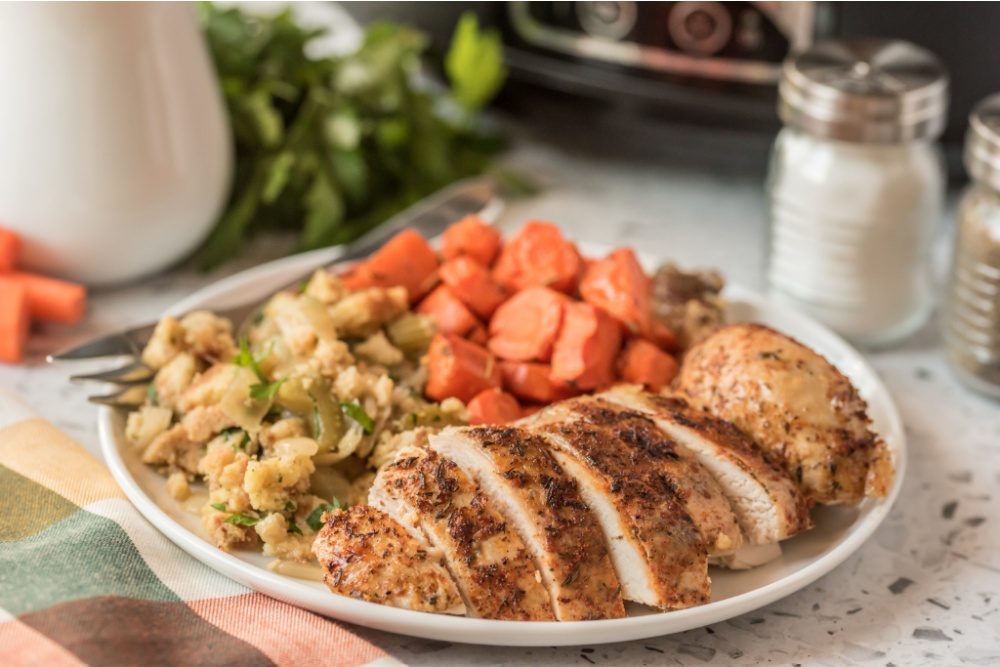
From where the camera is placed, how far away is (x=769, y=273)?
257 cm

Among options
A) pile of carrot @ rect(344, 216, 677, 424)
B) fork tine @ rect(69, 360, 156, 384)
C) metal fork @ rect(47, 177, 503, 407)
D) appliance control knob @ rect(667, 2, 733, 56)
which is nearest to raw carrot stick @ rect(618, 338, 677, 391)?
pile of carrot @ rect(344, 216, 677, 424)

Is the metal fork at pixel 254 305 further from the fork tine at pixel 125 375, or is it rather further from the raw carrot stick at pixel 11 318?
the raw carrot stick at pixel 11 318

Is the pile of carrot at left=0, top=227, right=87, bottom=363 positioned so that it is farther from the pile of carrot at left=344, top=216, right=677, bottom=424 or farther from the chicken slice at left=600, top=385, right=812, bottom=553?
the chicken slice at left=600, top=385, right=812, bottom=553

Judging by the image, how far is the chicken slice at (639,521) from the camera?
152 cm

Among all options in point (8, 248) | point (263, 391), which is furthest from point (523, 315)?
point (8, 248)

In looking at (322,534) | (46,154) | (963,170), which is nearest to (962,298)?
(963,170)

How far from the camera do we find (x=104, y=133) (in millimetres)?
2305

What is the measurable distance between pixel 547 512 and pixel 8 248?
150 centimetres

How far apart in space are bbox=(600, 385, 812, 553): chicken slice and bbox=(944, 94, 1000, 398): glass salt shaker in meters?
0.78

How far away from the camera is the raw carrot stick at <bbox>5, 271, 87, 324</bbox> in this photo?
2393mm

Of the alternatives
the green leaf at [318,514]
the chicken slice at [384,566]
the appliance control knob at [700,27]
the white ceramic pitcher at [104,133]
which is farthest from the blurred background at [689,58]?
the chicken slice at [384,566]

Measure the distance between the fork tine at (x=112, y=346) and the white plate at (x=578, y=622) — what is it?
0.15m

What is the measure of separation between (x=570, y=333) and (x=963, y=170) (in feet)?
4.77

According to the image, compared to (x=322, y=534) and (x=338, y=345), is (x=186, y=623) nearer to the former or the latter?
(x=322, y=534)
